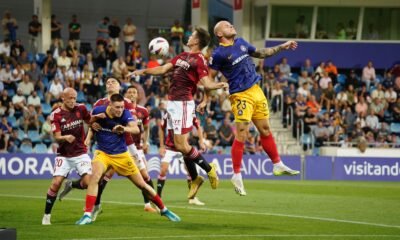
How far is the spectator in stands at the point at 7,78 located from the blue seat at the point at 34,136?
2.23 m

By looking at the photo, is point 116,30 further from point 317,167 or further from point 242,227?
point 242,227

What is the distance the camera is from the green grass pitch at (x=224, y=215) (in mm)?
14008

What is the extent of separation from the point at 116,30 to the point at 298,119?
331 inches

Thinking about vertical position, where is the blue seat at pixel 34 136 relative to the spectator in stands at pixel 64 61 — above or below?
below

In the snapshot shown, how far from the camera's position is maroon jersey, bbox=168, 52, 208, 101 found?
1712 cm

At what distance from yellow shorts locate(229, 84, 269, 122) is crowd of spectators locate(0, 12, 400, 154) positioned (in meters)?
15.5

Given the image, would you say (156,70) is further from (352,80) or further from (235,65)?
(352,80)

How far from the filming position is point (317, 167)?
110 feet

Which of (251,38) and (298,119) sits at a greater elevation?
(251,38)

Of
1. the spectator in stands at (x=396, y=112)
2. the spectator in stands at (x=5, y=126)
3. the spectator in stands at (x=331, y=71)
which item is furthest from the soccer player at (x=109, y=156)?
the spectator in stands at (x=331, y=71)

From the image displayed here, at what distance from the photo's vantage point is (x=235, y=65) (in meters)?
15.6

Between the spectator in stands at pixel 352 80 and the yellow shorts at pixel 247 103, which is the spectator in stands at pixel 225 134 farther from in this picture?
the yellow shorts at pixel 247 103

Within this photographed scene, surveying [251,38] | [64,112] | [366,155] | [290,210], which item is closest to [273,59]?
[251,38]

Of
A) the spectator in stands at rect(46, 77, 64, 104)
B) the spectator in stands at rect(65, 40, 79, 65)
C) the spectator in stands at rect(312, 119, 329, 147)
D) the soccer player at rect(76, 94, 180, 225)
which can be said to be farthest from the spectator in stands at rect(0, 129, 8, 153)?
the soccer player at rect(76, 94, 180, 225)
